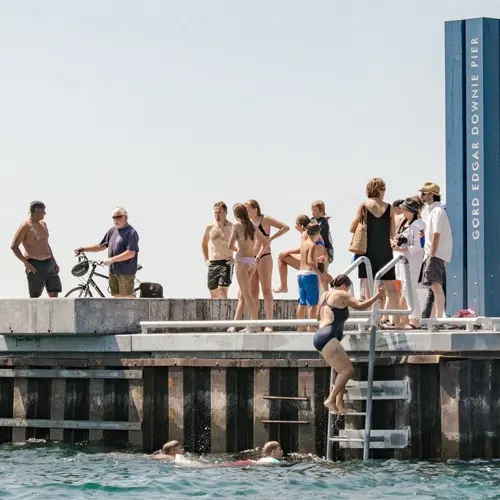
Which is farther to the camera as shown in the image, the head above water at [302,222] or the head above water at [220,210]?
the head above water at [220,210]

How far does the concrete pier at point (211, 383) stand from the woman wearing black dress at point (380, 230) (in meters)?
0.88

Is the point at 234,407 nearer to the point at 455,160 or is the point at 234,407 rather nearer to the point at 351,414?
the point at 351,414

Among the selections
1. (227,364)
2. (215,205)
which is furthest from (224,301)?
(227,364)

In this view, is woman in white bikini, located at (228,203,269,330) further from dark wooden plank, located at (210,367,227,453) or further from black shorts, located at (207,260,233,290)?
black shorts, located at (207,260,233,290)

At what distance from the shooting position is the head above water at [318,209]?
85.6 feet

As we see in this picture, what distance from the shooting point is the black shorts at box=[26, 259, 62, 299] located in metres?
26.2

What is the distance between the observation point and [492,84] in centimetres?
2720

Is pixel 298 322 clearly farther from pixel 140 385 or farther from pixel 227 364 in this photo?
pixel 140 385

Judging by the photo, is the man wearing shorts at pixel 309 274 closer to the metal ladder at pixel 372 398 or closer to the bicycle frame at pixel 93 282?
the metal ladder at pixel 372 398

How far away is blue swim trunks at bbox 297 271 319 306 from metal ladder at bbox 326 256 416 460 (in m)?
1.51

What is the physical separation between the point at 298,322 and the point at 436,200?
9.56ft

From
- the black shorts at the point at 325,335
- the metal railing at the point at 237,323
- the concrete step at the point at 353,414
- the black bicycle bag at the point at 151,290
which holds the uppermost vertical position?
the black bicycle bag at the point at 151,290

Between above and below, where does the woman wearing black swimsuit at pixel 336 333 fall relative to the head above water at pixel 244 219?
below

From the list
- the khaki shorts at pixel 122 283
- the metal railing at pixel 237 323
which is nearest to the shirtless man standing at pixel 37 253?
the khaki shorts at pixel 122 283
